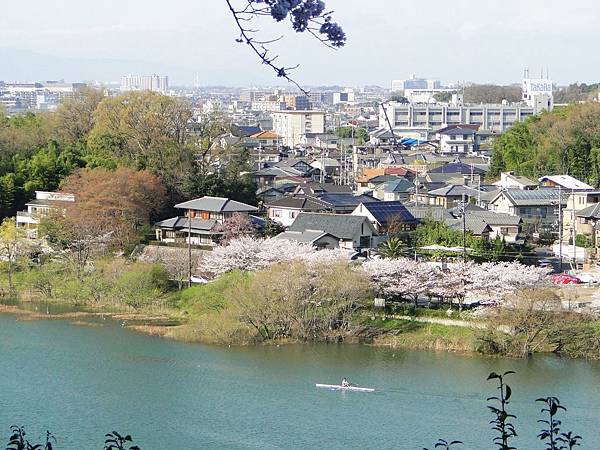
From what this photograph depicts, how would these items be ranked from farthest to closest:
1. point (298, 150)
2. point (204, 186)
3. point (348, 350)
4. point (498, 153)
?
point (298, 150), point (498, 153), point (204, 186), point (348, 350)

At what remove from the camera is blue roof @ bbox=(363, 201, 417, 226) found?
12414mm

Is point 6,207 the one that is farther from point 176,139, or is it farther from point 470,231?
point 470,231

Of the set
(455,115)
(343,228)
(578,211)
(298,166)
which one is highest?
(455,115)

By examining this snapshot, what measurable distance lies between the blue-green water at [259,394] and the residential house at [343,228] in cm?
269

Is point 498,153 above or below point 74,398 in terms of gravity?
above

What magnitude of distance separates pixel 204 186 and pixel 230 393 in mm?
6760

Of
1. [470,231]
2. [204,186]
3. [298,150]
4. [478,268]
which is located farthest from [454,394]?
[298,150]

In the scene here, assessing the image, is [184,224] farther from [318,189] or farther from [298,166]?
[298,166]

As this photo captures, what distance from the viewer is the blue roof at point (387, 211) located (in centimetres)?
1241

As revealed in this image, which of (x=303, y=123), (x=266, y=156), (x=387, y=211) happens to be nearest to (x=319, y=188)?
(x=387, y=211)

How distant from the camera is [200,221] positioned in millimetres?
13070

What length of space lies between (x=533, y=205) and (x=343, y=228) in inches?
136

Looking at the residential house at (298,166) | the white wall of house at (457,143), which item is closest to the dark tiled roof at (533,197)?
the residential house at (298,166)

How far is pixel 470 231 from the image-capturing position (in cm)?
1216
